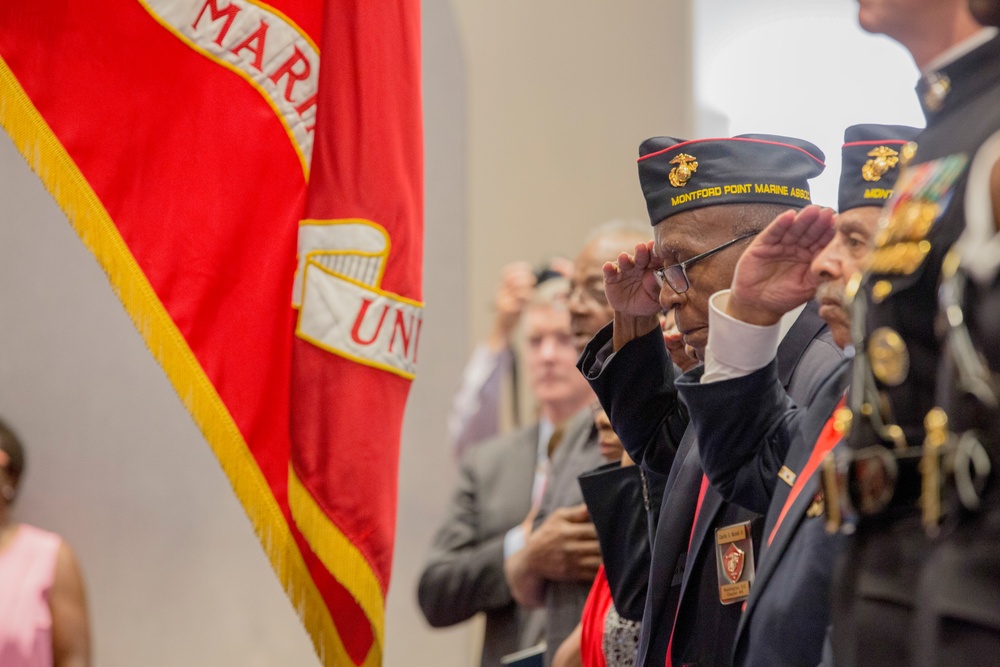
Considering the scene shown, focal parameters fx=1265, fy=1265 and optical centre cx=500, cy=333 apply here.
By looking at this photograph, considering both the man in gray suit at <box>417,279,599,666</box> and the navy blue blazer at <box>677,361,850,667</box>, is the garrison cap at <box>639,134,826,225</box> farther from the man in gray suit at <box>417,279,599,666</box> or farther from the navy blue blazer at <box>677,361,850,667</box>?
the man in gray suit at <box>417,279,599,666</box>

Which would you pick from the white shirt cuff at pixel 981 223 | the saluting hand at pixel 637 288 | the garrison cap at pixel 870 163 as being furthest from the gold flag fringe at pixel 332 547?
the white shirt cuff at pixel 981 223

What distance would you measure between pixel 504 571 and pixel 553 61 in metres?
2.89

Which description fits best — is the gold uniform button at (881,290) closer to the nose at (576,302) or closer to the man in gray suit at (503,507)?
the nose at (576,302)

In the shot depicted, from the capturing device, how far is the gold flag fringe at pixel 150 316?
2.31m

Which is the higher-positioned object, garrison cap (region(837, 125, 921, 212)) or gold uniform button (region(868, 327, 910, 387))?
garrison cap (region(837, 125, 921, 212))

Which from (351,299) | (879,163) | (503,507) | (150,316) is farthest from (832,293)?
(503,507)

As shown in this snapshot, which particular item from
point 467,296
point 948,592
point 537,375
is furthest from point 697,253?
point 467,296

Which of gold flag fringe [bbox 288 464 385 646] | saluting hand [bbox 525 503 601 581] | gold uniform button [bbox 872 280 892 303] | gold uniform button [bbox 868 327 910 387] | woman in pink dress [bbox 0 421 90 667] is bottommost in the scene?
woman in pink dress [bbox 0 421 90 667]

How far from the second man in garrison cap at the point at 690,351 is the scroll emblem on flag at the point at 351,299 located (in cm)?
36

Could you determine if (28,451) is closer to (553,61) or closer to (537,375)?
(537,375)

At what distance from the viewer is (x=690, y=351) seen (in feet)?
7.16

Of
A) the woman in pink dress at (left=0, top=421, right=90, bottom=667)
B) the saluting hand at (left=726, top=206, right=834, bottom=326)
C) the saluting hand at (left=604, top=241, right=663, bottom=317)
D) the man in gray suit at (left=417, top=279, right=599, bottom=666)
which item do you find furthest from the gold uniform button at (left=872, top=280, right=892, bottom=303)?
the woman in pink dress at (left=0, top=421, right=90, bottom=667)

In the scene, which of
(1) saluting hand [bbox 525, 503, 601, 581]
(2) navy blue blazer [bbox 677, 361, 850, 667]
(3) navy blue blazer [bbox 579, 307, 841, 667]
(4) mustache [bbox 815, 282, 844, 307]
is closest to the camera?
(2) navy blue blazer [bbox 677, 361, 850, 667]

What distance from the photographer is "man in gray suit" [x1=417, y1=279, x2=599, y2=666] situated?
335cm
